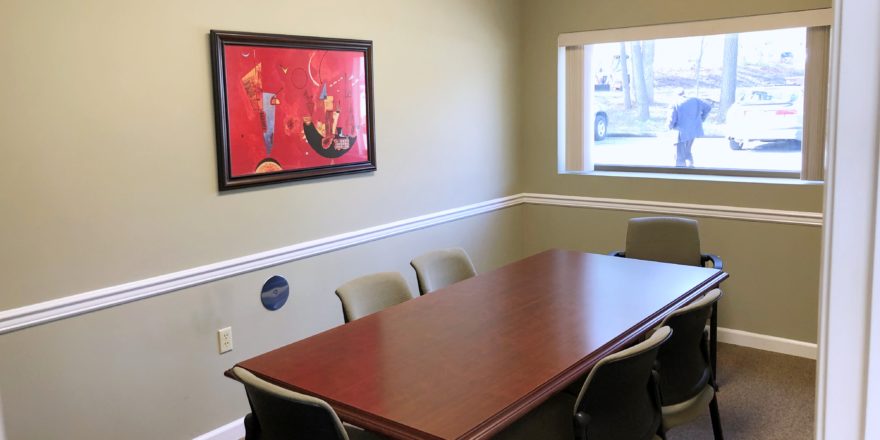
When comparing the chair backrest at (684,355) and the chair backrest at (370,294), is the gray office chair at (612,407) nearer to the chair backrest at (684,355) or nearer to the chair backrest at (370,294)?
the chair backrest at (684,355)

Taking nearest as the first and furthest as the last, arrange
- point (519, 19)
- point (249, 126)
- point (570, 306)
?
point (570, 306)
point (249, 126)
point (519, 19)

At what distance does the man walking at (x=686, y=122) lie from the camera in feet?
15.3

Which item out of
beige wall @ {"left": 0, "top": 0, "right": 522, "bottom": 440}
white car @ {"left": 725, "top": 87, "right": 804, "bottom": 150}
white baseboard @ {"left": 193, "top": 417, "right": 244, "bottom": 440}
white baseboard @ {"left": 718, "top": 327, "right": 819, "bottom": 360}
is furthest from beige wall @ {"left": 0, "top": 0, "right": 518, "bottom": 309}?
white baseboard @ {"left": 718, "top": 327, "right": 819, "bottom": 360}

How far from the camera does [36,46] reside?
2570mm

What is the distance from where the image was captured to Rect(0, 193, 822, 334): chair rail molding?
2695 mm

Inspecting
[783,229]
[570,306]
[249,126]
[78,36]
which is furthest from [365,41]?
[783,229]

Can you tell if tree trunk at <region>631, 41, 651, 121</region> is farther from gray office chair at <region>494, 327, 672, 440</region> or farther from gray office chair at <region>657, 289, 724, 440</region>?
gray office chair at <region>494, 327, 672, 440</region>

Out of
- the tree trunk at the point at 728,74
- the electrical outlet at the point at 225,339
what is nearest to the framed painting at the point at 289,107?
the electrical outlet at the point at 225,339

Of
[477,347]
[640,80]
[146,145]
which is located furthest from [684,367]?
[640,80]

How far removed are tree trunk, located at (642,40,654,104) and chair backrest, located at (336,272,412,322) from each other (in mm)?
2606

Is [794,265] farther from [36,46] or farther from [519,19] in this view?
[36,46]

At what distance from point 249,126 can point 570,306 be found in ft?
5.40

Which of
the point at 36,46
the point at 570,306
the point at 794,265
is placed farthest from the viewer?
the point at 794,265

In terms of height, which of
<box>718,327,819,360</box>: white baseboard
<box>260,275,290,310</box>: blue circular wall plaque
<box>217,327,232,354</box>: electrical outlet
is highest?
<box>260,275,290,310</box>: blue circular wall plaque
